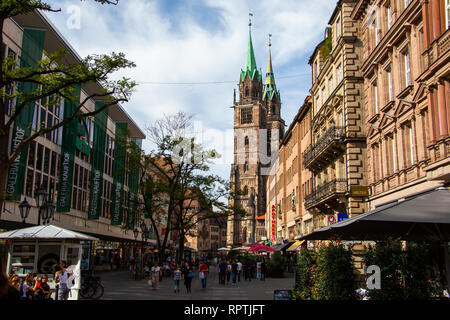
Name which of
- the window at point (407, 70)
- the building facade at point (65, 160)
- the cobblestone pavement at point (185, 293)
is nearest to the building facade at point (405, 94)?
the window at point (407, 70)

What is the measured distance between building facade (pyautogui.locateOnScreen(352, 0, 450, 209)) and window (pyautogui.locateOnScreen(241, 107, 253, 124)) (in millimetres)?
139304

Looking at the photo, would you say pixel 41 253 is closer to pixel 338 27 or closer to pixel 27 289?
pixel 27 289

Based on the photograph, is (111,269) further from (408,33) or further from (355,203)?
(408,33)

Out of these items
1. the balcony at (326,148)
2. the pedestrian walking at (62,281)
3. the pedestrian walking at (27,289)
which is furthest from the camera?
the balcony at (326,148)

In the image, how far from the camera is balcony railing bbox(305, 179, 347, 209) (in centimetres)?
2853

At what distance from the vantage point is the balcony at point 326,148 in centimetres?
2897

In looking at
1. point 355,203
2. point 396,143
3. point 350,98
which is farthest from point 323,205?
point 396,143

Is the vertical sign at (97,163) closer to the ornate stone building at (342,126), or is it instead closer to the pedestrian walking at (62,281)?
the ornate stone building at (342,126)

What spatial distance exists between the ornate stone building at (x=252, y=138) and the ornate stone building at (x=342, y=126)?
119 meters

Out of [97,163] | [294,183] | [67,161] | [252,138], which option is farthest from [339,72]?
[252,138]

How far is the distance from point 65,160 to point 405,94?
92.6 ft

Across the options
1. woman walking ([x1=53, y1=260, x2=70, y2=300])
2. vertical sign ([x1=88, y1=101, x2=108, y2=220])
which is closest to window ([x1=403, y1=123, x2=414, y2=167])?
woman walking ([x1=53, y1=260, x2=70, y2=300])

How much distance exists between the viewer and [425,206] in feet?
31.1
